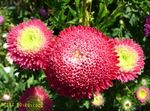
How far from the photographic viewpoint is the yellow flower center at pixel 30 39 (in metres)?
1.75

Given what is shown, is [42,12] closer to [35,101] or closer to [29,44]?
[35,101]

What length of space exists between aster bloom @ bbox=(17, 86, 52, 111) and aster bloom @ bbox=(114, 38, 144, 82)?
47 centimetres

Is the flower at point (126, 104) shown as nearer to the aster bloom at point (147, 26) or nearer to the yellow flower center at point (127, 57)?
the yellow flower center at point (127, 57)

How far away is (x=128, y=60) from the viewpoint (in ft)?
6.34

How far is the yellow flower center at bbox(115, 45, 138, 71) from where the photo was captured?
1.86m

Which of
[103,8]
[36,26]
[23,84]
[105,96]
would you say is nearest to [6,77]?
[23,84]

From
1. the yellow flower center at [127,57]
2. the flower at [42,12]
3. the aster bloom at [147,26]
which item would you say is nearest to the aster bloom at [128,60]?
the yellow flower center at [127,57]

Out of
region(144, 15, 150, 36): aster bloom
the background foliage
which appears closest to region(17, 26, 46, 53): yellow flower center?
the background foliage

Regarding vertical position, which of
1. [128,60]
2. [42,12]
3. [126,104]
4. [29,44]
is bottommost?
[126,104]

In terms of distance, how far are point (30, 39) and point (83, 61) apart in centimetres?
45

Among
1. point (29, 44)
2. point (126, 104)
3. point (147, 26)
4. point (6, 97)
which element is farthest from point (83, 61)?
point (147, 26)

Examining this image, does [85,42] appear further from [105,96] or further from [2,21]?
[2,21]

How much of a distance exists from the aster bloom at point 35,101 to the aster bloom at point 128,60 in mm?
466

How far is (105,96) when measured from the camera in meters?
2.30
